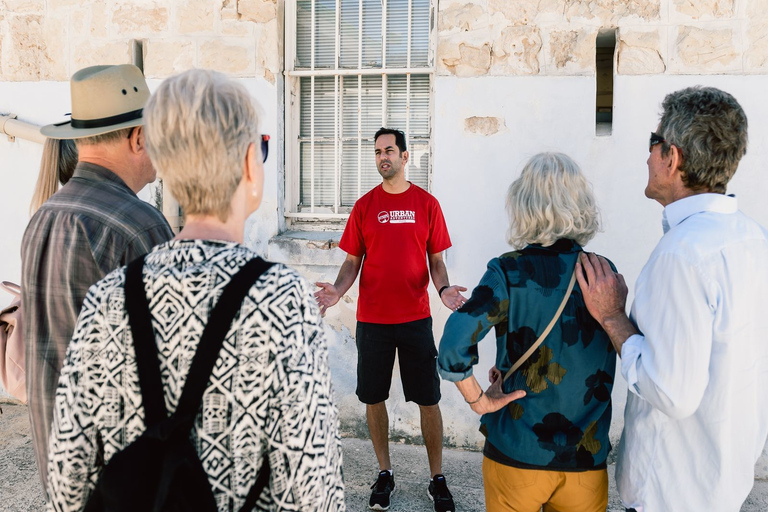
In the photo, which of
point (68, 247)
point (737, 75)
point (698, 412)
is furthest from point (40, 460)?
point (737, 75)

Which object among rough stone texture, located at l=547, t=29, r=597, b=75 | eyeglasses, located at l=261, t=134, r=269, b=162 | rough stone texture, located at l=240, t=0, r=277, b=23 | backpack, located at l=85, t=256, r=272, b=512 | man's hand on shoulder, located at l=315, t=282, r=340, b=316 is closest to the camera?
backpack, located at l=85, t=256, r=272, b=512

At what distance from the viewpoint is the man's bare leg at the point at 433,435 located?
360 cm

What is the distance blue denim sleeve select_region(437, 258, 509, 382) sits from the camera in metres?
1.95

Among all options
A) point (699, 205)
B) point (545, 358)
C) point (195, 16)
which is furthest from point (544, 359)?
point (195, 16)

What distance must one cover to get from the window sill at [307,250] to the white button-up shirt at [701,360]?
8.81 feet

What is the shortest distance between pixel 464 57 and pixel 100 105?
269 cm

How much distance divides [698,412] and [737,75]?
2858 mm

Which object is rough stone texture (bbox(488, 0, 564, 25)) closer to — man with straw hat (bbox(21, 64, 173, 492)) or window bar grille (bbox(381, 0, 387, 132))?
window bar grille (bbox(381, 0, 387, 132))

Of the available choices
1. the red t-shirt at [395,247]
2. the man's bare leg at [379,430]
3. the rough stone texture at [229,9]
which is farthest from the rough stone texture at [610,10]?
the man's bare leg at [379,430]

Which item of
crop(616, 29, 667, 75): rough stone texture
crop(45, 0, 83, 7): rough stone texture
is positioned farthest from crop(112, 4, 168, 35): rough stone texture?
crop(616, 29, 667, 75): rough stone texture

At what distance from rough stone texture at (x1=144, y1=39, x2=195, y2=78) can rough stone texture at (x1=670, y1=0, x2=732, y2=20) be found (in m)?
3.28

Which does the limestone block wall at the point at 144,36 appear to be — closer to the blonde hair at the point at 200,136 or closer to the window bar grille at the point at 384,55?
the window bar grille at the point at 384,55

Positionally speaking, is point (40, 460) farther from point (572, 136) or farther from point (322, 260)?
point (572, 136)

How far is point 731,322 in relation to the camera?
166cm
